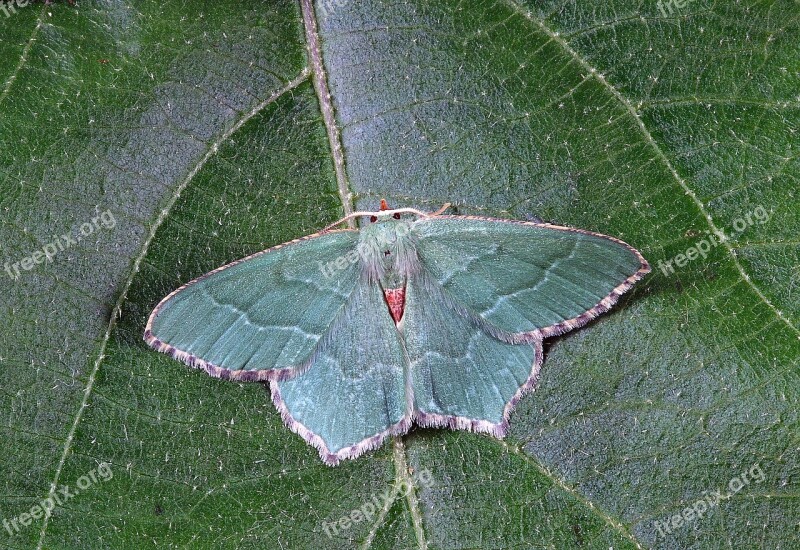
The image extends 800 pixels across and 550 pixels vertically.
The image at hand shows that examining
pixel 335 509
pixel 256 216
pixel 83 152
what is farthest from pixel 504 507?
pixel 83 152

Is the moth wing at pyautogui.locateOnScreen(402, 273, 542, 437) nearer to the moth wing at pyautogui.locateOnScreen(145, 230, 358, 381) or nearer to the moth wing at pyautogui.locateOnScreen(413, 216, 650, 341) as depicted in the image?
the moth wing at pyautogui.locateOnScreen(413, 216, 650, 341)

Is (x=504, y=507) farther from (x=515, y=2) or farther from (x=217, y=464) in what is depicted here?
(x=515, y=2)

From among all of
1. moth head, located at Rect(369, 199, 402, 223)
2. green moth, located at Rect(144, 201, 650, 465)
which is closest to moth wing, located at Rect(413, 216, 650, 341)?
green moth, located at Rect(144, 201, 650, 465)

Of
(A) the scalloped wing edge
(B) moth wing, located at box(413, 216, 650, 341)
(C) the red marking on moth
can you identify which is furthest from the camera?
(C) the red marking on moth

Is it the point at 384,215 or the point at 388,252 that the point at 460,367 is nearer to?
the point at 388,252

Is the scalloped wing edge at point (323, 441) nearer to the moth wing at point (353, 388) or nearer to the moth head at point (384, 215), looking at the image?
the moth wing at point (353, 388)

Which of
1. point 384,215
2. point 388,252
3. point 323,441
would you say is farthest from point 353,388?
point 384,215
